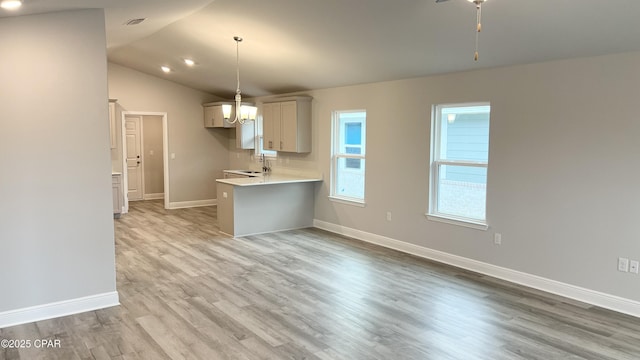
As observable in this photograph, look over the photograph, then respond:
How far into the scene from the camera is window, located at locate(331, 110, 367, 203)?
682cm

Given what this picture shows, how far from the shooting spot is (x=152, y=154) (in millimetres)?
10734

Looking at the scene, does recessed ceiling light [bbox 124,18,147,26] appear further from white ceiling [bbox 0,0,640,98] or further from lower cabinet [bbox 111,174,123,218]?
lower cabinet [bbox 111,174,123,218]

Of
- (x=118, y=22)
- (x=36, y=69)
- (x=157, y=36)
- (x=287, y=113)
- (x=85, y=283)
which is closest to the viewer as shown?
(x=36, y=69)

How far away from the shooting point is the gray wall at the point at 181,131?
28.9ft

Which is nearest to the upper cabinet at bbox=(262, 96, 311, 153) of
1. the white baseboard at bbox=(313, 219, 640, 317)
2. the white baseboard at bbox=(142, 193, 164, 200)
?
the white baseboard at bbox=(313, 219, 640, 317)

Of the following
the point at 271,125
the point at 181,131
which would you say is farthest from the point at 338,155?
the point at 181,131

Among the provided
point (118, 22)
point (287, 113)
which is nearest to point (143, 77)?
point (287, 113)

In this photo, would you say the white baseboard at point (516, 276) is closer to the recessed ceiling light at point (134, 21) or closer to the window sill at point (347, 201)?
the window sill at point (347, 201)

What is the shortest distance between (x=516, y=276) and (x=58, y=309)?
14.4 ft

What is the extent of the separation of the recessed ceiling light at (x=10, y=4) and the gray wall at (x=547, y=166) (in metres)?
4.22

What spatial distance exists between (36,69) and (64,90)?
0.25 m

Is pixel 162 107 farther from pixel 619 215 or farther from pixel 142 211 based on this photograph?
pixel 619 215

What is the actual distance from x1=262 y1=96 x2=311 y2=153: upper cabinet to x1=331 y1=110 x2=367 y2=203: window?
0.56m

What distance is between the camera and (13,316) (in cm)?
362
